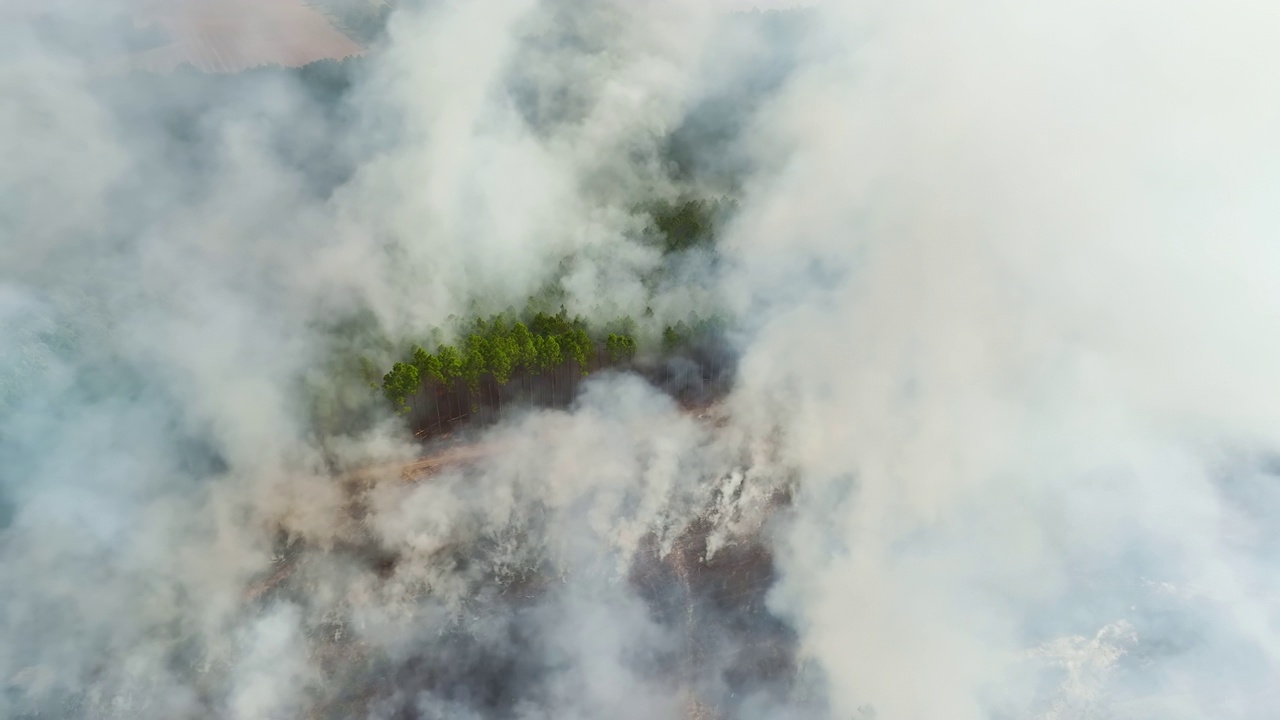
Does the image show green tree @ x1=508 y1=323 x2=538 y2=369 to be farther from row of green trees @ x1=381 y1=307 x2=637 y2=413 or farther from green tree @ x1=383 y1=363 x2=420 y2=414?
green tree @ x1=383 y1=363 x2=420 y2=414

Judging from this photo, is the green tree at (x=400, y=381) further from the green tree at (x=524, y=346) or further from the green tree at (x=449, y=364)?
the green tree at (x=524, y=346)

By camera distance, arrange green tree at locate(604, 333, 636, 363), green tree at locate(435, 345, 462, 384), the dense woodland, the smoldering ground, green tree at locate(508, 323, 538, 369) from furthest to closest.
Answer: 1. green tree at locate(604, 333, 636, 363)
2. green tree at locate(508, 323, 538, 369)
3. the dense woodland
4. green tree at locate(435, 345, 462, 384)
5. the smoldering ground

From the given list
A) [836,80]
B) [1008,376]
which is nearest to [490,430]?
[1008,376]

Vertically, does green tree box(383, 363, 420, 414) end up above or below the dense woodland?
below

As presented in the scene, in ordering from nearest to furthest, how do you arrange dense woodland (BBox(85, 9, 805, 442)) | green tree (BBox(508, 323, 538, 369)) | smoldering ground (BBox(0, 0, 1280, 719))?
smoldering ground (BBox(0, 0, 1280, 719)) → dense woodland (BBox(85, 9, 805, 442)) → green tree (BBox(508, 323, 538, 369))

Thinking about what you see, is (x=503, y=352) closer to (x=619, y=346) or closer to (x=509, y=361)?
(x=509, y=361)

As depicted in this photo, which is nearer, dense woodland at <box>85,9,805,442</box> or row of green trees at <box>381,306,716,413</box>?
row of green trees at <box>381,306,716,413</box>

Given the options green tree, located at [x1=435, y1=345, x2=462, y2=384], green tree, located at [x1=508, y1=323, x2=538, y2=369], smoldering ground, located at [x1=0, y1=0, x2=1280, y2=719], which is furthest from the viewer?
green tree, located at [x1=508, y1=323, x2=538, y2=369]

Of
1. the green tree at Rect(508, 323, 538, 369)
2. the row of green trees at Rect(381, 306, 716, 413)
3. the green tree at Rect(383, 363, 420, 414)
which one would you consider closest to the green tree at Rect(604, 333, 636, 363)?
the row of green trees at Rect(381, 306, 716, 413)

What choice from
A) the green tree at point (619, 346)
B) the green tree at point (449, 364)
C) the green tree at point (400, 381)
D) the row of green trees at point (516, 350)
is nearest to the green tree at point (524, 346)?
the row of green trees at point (516, 350)

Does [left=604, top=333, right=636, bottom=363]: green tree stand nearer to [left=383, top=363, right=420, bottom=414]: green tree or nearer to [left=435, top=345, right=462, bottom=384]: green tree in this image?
[left=435, top=345, right=462, bottom=384]: green tree
